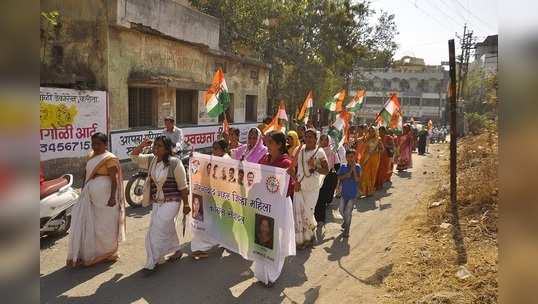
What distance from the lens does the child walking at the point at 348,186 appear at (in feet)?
23.0

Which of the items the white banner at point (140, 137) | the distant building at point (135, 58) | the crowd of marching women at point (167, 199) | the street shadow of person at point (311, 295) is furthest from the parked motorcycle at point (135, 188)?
the street shadow of person at point (311, 295)

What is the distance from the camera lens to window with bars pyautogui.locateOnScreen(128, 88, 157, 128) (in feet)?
43.7

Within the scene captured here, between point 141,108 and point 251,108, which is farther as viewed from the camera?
point 251,108

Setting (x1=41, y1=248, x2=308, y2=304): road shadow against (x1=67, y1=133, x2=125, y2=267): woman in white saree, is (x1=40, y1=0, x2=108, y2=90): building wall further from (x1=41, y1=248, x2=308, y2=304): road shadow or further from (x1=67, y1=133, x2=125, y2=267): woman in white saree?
(x1=41, y1=248, x2=308, y2=304): road shadow

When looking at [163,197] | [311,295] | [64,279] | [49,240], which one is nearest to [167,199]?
[163,197]

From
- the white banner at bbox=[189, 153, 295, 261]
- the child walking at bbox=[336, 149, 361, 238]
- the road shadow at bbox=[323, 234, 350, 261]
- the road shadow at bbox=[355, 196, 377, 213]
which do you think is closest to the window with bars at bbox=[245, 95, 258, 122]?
the road shadow at bbox=[355, 196, 377, 213]

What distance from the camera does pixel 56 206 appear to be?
5777 millimetres

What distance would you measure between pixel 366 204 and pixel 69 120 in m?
7.08

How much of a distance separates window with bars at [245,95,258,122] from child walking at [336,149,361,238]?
1443 cm

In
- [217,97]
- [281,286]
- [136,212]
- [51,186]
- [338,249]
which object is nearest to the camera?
[281,286]

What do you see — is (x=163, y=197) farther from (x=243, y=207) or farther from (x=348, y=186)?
(x=348, y=186)
